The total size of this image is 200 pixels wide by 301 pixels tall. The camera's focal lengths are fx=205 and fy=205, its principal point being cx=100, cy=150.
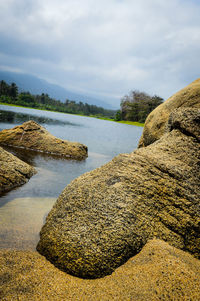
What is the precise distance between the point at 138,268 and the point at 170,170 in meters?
1.75

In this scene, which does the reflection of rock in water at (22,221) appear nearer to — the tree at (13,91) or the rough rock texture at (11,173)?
the rough rock texture at (11,173)

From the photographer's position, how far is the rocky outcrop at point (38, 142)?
536 inches

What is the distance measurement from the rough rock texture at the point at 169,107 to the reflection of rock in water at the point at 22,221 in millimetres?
4523

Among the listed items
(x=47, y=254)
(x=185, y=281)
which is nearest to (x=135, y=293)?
(x=185, y=281)

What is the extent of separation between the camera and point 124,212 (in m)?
3.20

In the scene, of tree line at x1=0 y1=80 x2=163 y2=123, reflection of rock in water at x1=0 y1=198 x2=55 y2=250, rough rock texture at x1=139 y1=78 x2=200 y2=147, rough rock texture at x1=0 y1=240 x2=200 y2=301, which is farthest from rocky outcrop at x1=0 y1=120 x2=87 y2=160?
tree line at x1=0 y1=80 x2=163 y2=123

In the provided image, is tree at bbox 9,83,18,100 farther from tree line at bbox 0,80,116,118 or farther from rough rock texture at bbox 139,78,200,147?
rough rock texture at bbox 139,78,200,147

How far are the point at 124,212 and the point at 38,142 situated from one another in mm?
11830

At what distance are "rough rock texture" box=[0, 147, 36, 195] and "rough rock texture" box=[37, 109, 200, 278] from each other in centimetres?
334

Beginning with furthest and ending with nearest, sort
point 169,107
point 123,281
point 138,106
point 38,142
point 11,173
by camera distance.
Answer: point 138,106 < point 38,142 < point 169,107 < point 11,173 < point 123,281

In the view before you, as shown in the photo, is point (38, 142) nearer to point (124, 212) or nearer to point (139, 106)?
point (124, 212)

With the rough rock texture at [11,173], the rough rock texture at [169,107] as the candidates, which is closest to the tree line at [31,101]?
the rough rock texture at [11,173]

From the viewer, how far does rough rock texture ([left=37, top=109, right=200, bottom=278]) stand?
296cm

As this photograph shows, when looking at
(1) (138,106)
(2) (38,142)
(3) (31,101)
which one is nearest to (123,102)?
(1) (138,106)
